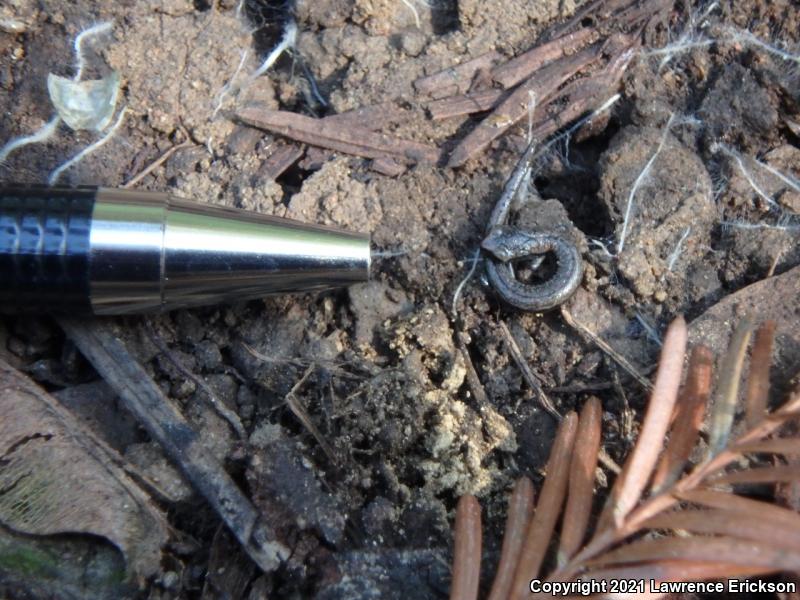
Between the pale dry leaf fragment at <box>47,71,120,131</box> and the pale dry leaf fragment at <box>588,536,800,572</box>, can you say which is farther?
the pale dry leaf fragment at <box>47,71,120,131</box>

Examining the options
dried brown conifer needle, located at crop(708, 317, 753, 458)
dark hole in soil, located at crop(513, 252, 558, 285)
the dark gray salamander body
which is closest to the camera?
dried brown conifer needle, located at crop(708, 317, 753, 458)

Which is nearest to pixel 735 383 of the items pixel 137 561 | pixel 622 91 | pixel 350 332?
pixel 350 332

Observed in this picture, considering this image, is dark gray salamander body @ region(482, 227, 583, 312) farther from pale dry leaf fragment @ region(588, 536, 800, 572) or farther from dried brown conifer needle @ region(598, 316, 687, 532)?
pale dry leaf fragment @ region(588, 536, 800, 572)

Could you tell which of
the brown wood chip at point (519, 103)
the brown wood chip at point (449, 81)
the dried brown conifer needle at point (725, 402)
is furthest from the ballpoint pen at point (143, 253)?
the dried brown conifer needle at point (725, 402)

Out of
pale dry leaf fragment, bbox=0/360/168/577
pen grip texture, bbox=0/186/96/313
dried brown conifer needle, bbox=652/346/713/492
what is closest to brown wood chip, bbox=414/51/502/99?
pen grip texture, bbox=0/186/96/313

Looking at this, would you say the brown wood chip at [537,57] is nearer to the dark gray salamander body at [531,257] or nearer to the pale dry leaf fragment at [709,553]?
the dark gray salamander body at [531,257]

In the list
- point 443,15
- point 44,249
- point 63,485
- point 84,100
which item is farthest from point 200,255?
point 443,15
